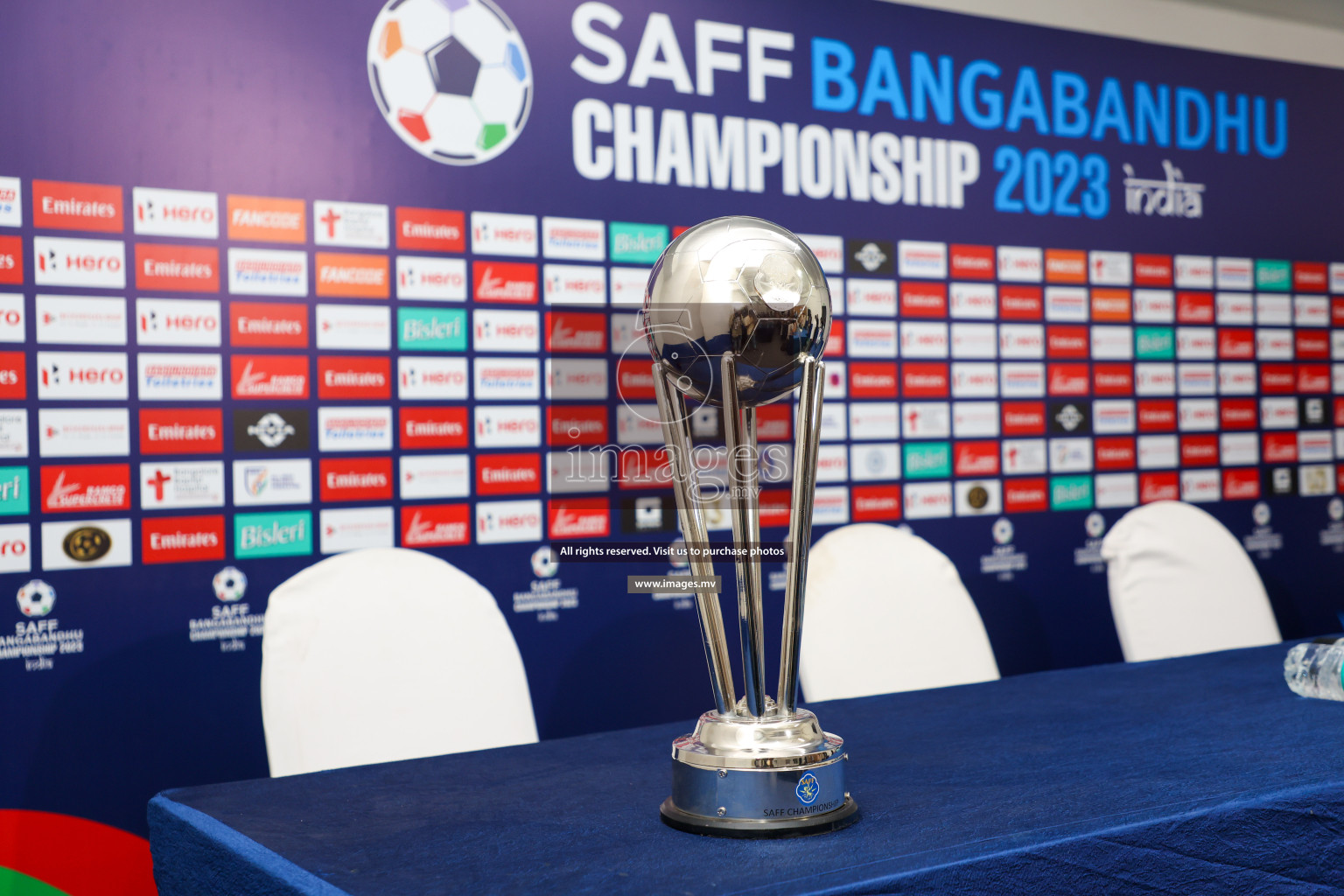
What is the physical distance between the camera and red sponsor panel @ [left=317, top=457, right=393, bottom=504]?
220cm

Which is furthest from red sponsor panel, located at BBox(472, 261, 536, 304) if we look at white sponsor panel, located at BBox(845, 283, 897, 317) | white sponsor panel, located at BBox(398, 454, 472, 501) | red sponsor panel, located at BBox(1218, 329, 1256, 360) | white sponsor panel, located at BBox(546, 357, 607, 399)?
red sponsor panel, located at BBox(1218, 329, 1256, 360)

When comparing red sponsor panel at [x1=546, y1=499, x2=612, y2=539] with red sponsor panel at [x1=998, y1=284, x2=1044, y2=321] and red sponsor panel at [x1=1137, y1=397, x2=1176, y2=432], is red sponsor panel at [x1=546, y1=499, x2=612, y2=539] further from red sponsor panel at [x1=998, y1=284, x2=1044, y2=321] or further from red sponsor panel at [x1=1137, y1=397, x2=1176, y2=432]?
red sponsor panel at [x1=1137, y1=397, x2=1176, y2=432]

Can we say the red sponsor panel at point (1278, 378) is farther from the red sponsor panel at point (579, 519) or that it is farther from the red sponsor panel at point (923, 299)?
the red sponsor panel at point (579, 519)

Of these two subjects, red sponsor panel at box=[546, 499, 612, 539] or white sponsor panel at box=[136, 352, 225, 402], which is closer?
white sponsor panel at box=[136, 352, 225, 402]

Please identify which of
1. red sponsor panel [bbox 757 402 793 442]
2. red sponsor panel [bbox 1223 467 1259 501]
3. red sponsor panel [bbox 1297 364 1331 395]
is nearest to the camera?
red sponsor panel [bbox 757 402 793 442]

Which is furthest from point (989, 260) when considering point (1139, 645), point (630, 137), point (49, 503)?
point (49, 503)

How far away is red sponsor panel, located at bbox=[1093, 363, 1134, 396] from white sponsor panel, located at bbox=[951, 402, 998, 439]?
358mm

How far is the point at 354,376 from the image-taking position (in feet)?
7.29

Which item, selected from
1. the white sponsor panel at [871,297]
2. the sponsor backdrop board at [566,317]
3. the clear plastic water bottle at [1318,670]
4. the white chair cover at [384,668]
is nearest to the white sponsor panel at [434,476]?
the sponsor backdrop board at [566,317]

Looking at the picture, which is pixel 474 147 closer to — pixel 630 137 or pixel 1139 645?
pixel 630 137

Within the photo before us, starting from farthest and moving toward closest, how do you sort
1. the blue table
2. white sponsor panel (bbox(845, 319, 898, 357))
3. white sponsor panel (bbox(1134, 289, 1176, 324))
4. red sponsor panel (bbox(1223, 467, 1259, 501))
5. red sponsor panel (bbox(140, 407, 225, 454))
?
red sponsor panel (bbox(1223, 467, 1259, 501)), white sponsor panel (bbox(1134, 289, 1176, 324)), white sponsor panel (bbox(845, 319, 898, 357)), red sponsor panel (bbox(140, 407, 225, 454)), the blue table

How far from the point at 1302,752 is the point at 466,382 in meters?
1.74

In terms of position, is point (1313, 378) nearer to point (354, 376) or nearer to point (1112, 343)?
point (1112, 343)

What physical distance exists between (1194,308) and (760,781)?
2863mm
